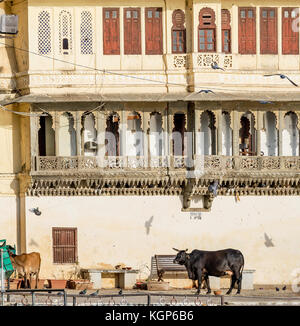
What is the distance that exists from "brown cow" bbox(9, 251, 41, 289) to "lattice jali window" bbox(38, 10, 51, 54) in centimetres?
606

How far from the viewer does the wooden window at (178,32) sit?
5772 cm

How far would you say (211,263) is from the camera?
180 ft

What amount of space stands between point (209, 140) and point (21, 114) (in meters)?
5.64

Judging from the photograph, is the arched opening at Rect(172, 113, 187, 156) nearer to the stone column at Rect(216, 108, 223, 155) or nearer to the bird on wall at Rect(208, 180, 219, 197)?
the stone column at Rect(216, 108, 223, 155)

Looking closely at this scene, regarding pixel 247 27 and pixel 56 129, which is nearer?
pixel 56 129

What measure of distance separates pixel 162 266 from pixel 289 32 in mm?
7892

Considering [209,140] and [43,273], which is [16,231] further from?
[209,140]

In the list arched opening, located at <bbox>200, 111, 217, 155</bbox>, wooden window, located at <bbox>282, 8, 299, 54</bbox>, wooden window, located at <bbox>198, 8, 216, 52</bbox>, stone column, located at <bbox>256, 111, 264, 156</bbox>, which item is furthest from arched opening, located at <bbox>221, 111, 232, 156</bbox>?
wooden window, located at <bbox>282, 8, 299, 54</bbox>

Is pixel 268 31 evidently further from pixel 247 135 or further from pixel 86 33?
pixel 86 33

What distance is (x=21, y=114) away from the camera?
57750mm

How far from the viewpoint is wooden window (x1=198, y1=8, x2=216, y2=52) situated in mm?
57438

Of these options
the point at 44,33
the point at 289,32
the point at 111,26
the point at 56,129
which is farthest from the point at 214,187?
the point at 44,33

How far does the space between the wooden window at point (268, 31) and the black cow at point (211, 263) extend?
665cm

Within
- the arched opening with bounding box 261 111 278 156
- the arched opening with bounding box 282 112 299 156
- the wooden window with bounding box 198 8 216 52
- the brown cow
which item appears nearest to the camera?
the brown cow
